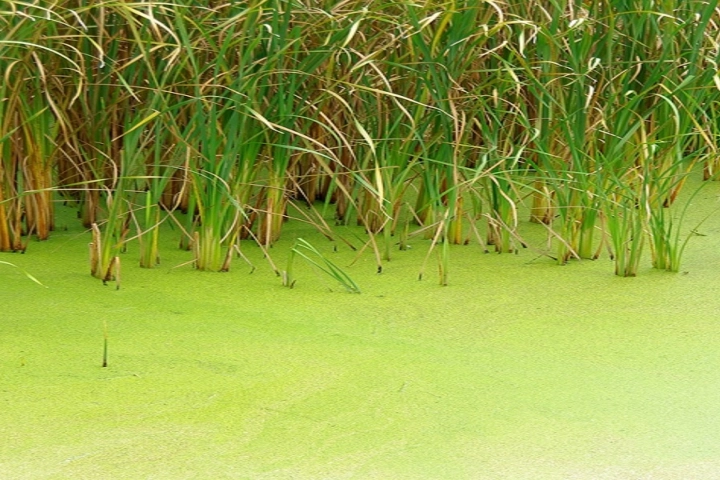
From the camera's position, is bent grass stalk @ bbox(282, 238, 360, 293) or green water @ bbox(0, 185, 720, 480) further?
bent grass stalk @ bbox(282, 238, 360, 293)

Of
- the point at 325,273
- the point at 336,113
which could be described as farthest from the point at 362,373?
the point at 336,113

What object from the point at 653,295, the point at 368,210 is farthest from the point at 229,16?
the point at 653,295

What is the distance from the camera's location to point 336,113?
236cm

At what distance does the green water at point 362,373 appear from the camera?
1.35 meters

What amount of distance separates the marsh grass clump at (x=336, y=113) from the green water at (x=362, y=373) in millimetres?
102

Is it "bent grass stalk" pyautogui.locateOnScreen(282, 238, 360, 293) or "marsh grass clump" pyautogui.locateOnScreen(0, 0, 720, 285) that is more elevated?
"marsh grass clump" pyautogui.locateOnScreen(0, 0, 720, 285)

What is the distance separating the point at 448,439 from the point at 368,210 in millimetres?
1039

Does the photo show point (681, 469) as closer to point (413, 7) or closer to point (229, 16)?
point (413, 7)

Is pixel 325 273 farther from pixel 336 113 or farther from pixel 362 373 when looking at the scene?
pixel 362 373

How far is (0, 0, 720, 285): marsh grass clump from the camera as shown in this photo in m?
2.07

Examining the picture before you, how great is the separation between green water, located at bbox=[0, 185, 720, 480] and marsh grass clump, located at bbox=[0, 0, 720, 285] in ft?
0.33

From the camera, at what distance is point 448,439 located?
141 cm

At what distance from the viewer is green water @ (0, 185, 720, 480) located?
4.43 feet

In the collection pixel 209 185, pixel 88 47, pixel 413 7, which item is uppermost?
pixel 413 7
